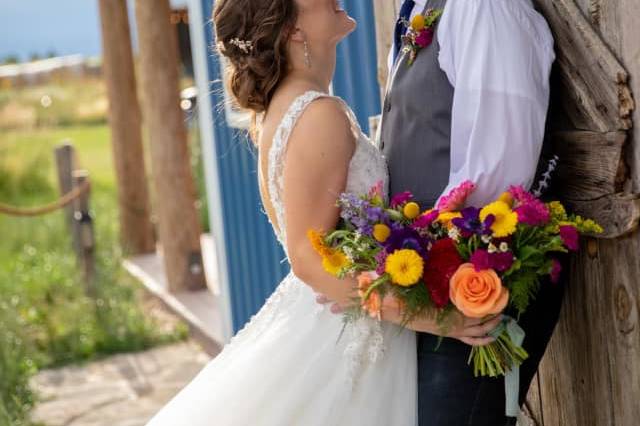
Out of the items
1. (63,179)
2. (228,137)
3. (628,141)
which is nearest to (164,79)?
(63,179)

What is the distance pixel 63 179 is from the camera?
909 centimetres

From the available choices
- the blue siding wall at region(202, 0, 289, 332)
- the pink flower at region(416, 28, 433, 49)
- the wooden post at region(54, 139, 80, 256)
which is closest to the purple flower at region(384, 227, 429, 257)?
the pink flower at region(416, 28, 433, 49)

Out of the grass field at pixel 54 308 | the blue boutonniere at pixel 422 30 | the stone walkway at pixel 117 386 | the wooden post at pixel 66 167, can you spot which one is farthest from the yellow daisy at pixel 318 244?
the wooden post at pixel 66 167

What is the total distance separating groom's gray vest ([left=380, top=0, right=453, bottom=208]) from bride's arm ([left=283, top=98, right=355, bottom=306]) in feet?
0.43

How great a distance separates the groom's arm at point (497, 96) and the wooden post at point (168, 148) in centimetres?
615

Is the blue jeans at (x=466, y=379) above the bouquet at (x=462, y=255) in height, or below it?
below

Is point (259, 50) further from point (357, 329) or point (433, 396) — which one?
point (433, 396)

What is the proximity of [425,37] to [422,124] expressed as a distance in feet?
0.69

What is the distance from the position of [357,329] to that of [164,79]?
19.9ft

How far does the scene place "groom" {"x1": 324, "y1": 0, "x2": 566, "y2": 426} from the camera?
217 cm

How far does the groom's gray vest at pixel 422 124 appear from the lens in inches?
91.3

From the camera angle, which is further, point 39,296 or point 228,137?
point 39,296

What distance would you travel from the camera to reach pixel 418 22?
7.79ft

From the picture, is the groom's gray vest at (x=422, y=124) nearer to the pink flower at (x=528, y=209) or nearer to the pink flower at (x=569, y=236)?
the pink flower at (x=528, y=209)
